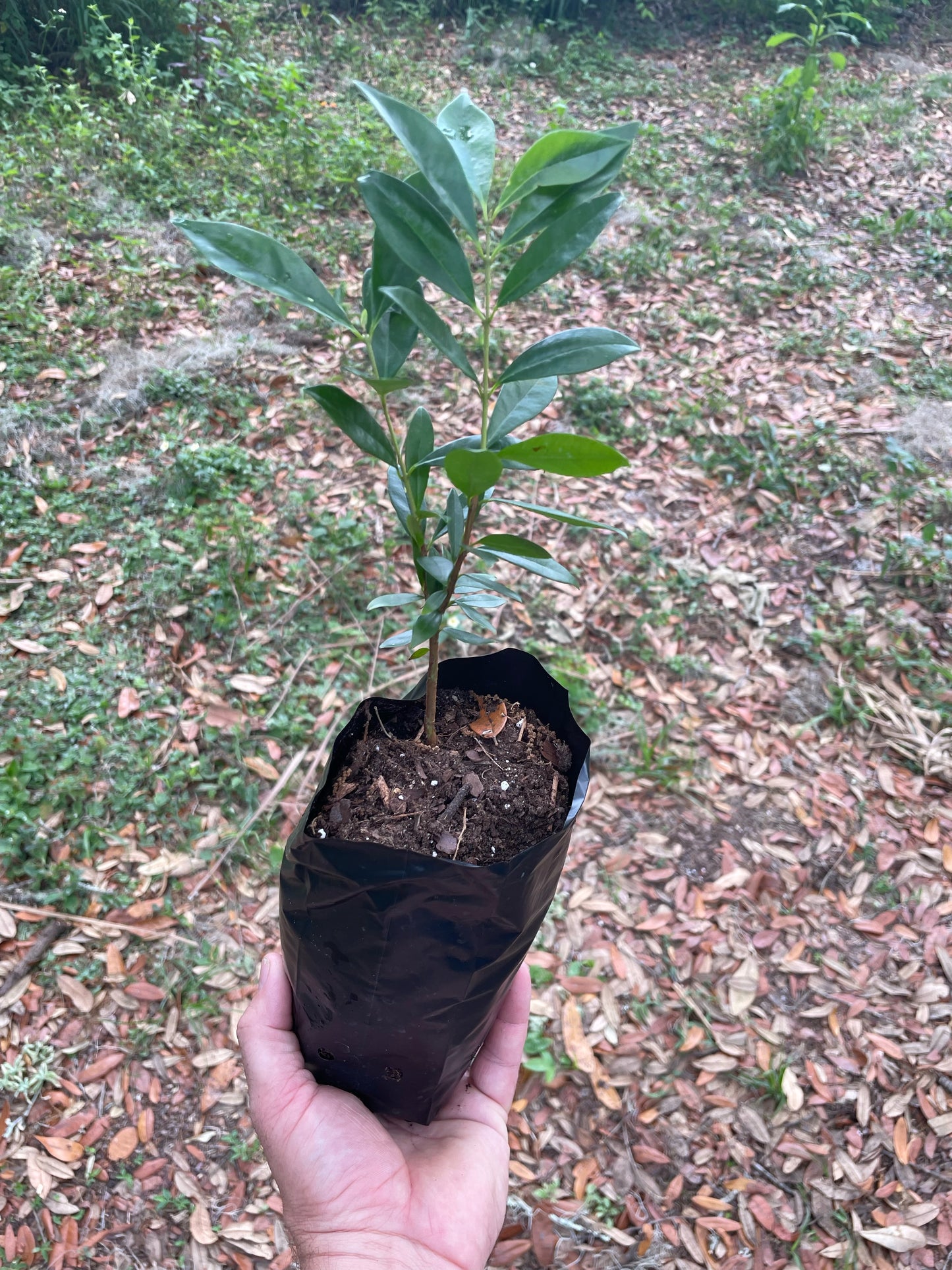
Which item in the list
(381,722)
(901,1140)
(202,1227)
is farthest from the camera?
(901,1140)

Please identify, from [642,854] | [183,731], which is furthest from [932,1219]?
[183,731]

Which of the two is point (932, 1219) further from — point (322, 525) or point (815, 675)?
point (322, 525)

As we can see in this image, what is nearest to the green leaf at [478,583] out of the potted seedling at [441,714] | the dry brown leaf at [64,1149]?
the potted seedling at [441,714]

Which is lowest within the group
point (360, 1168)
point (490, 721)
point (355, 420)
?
point (360, 1168)

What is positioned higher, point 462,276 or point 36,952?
point 462,276

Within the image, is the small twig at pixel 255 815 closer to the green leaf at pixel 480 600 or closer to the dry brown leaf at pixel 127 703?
the dry brown leaf at pixel 127 703

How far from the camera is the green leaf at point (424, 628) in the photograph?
78 centimetres

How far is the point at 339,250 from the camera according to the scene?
3381 millimetres

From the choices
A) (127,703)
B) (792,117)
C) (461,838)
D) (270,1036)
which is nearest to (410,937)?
(461,838)

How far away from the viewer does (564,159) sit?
A: 679 mm

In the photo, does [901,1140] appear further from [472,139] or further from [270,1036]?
[472,139]

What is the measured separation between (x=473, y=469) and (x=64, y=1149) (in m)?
1.58

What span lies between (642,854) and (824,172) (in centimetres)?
402

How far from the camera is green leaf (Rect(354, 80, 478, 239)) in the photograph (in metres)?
0.64
